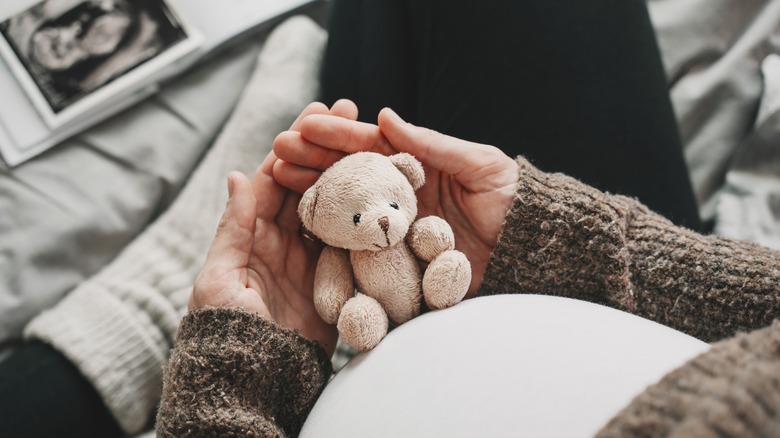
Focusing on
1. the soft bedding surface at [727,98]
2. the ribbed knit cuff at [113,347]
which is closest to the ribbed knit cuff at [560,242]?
the soft bedding surface at [727,98]

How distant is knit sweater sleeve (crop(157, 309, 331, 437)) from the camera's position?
0.49 metres

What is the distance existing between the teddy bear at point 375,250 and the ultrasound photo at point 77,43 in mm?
607

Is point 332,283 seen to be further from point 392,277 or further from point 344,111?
point 344,111

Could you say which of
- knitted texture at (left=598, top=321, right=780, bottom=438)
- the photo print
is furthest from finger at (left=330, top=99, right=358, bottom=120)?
the photo print

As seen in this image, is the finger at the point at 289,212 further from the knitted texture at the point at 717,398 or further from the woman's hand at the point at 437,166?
the knitted texture at the point at 717,398

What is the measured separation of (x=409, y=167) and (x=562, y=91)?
293 mm

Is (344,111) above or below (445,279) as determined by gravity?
above

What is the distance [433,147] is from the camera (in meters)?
0.58

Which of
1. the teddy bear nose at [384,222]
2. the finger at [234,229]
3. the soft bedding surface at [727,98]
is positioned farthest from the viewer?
the soft bedding surface at [727,98]

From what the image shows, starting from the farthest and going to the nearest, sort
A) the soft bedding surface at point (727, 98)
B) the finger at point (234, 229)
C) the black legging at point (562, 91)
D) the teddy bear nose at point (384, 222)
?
the soft bedding surface at point (727, 98)
the black legging at point (562, 91)
the finger at point (234, 229)
the teddy bear nose at point (384, 222)

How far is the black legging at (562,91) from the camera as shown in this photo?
2.31ft

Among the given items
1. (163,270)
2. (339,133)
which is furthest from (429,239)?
(163,270)

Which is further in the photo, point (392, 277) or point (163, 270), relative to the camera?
point (163, 270)

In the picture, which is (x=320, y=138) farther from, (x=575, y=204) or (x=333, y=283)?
(x=575, y=204)
